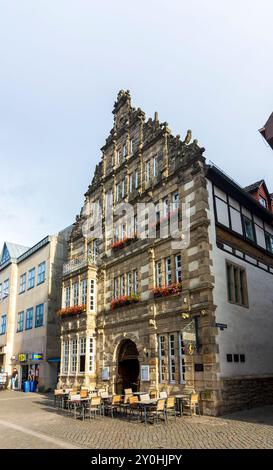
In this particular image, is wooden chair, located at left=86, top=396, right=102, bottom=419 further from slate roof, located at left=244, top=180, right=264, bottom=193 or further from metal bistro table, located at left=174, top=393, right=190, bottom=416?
slate roof, located at left=244, top=180, right=264, bottom=193

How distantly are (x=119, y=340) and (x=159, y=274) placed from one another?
4.61m

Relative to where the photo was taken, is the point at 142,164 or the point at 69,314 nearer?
the point at 142,164

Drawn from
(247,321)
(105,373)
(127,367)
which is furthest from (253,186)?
(105,373)

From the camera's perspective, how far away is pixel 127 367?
21.1m

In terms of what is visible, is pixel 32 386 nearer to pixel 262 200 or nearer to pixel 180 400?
pixel 180 400

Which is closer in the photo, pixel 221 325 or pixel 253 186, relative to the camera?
pixel 221 325

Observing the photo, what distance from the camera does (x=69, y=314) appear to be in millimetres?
24984

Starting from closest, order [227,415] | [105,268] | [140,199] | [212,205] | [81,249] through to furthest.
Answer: [227,415] → [212,205] → [140,199] → [105,268] → [81,249]

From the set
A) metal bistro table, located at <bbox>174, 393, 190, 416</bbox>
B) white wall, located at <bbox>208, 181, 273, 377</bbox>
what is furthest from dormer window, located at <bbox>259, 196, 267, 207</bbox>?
metal bistro table, located at <bbox>174, 393, 190, 416</bbox>

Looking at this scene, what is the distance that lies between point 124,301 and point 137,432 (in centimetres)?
903

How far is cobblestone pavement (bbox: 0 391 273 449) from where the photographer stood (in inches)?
405

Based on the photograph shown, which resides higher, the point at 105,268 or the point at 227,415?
the point at 105,268

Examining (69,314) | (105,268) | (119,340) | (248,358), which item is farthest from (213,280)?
(69,314)
